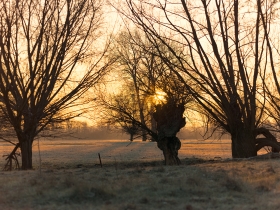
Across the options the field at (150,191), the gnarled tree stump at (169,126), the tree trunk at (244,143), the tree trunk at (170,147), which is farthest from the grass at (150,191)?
the tree trunk at (244,143)

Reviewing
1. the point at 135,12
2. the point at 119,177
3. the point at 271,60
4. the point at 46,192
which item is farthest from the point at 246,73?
the point at 46,192

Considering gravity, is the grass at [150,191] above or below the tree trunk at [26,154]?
below

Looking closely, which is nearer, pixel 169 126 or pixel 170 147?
pixel 169 126

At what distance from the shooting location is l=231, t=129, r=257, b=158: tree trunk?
1739 centimetres

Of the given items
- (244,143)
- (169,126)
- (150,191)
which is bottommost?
(150,191)

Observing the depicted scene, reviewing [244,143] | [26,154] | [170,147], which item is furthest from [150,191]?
[244,143]

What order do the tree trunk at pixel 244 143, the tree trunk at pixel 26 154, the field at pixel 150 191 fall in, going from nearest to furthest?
the field at pixel 150 191, the tree trunk at pixel 26 154, the tree trunk at pixel 244 143

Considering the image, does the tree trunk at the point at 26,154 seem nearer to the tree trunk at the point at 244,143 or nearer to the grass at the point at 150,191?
the grass at the point at 150,191

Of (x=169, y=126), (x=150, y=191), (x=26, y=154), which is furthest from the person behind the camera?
(x=26, y=154)

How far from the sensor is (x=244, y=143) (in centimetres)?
1741

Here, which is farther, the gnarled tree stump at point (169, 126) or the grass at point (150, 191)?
the gnarled tree stump at point (169, 126)

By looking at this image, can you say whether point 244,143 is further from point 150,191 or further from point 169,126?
point 150,191

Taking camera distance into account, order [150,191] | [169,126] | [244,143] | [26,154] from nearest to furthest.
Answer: [150,191] → [169,126] → [26,154] → [244,143]

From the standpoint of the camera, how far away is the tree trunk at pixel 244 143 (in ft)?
57.1
